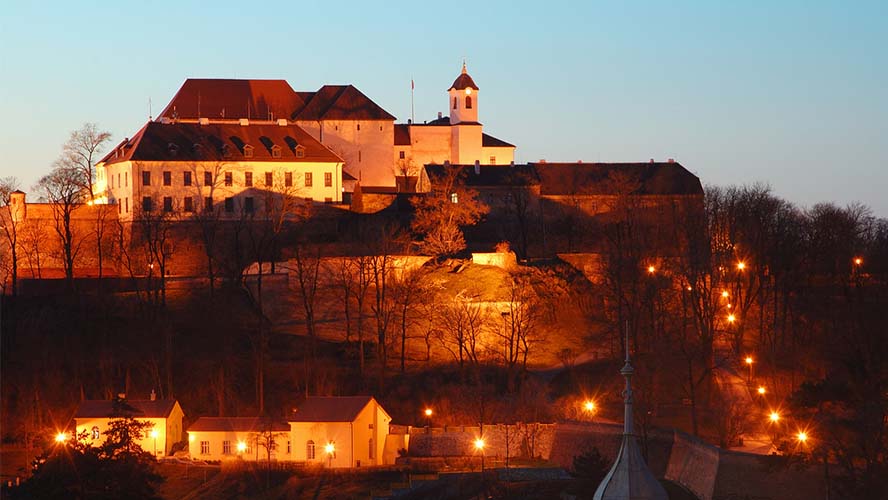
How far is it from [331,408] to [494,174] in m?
34.6

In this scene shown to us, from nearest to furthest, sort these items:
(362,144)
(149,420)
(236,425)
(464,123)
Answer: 1. (236,425)
2. (149,420)
3. (362,144)
4. (464,123)

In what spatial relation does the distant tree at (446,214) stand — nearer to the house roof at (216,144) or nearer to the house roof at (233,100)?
the house roof at (216,144)

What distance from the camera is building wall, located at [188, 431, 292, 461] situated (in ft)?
182

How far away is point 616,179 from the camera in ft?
289

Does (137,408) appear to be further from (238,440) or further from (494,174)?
(494,174)

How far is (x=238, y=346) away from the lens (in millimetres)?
65812

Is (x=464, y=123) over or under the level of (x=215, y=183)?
over

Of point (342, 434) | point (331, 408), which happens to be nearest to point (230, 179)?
point (331, 408)

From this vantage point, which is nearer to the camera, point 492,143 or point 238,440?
point 238,440

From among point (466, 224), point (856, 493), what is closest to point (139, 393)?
point (466, 224)

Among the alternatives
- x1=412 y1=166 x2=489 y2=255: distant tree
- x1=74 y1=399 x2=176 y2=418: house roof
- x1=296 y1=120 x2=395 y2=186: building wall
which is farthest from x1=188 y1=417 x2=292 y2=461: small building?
x1=296 y1=120 x2=395 y2=186: building wall

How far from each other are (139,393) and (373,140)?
33697 mm

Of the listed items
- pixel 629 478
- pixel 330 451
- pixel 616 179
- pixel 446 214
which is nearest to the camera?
pixel 629 478

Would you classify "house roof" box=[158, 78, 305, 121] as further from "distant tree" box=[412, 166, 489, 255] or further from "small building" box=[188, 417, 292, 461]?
"small building" box=[188, 417, 292, 461]
